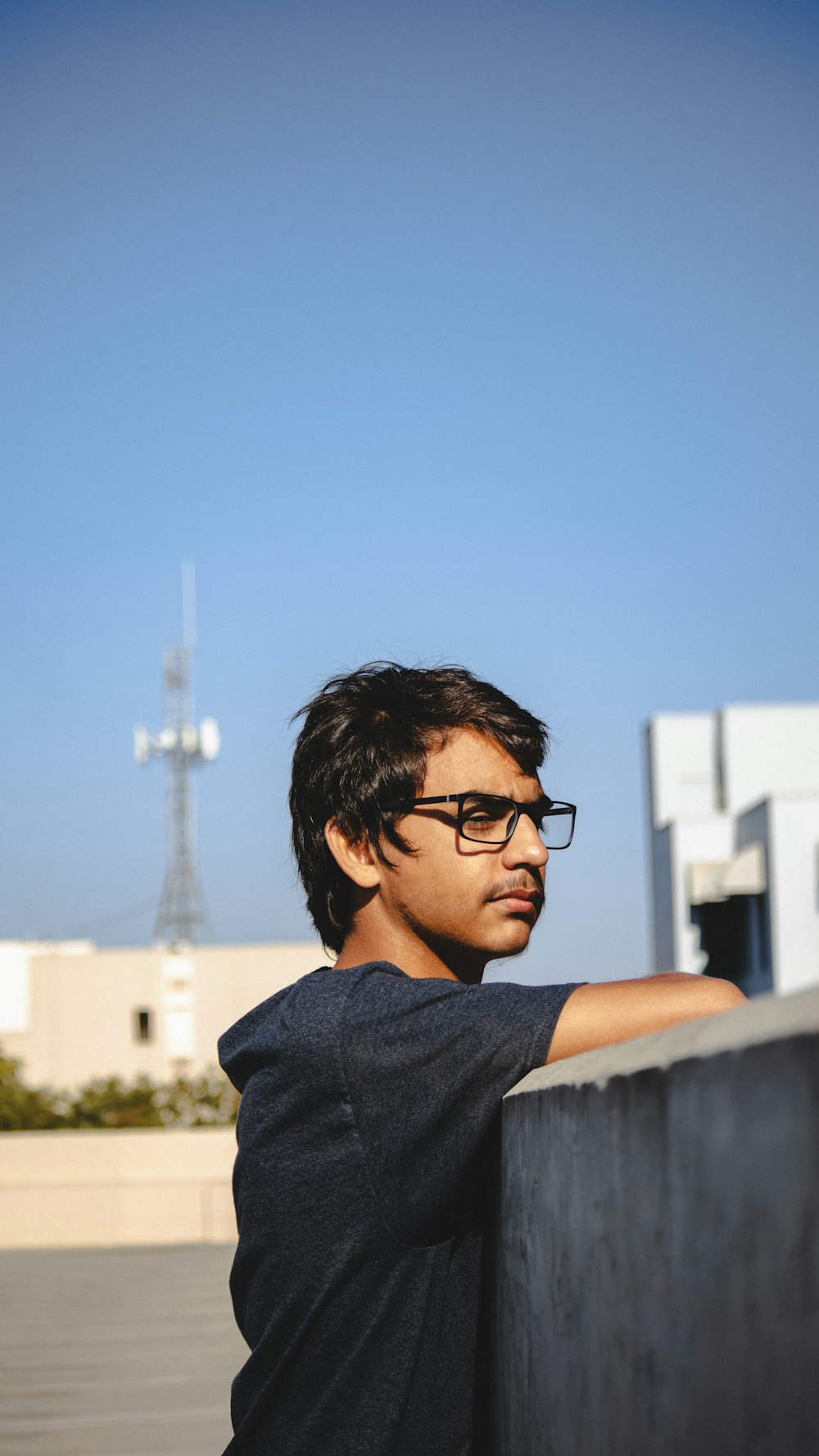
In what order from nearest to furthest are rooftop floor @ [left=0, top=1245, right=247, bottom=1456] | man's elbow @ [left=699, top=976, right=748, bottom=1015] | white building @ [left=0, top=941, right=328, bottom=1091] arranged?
man's elbow @ [left=699, top=976, right=748, bottom=1015] → rooftop floor @ [left=0, top=1245, right=247, bottom=1456] → white building @ [left=0, top=941, right=328, bottom=1091]

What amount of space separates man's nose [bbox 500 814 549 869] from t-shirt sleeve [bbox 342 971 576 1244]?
1.14 ft

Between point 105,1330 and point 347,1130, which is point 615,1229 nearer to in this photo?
point 347,1130

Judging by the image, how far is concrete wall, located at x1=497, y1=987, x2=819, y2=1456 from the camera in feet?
1.95

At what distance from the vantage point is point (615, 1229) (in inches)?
34.0

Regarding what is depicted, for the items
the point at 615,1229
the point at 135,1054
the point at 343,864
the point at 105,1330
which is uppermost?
the point at 343,864

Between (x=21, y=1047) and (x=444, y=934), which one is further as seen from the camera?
(x=21, y=1047)

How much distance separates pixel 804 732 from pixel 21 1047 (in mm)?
32493

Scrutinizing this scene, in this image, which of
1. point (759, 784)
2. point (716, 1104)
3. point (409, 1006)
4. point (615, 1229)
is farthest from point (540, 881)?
point (759, 784)

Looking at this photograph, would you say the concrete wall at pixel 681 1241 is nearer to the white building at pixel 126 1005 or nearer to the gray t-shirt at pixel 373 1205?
the gray t-shirt at pixel 373 1205

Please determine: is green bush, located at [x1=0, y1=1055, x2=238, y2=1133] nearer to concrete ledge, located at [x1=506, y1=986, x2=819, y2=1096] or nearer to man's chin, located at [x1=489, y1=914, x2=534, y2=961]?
man's chin, located at [x1=489, y1=914, x2=534, y2=961]

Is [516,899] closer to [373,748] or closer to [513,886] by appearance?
[513,886]

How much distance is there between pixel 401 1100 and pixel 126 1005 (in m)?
53.2

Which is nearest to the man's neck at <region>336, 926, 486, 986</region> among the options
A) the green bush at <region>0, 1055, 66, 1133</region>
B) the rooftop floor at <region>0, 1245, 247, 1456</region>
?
the rooftop floor at <region>0, 1245, 247, 1456</region>

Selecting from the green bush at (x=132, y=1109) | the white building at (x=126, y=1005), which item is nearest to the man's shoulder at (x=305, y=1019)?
the green bush at (x=132, y=1109)
